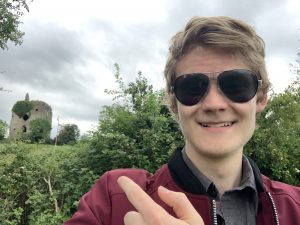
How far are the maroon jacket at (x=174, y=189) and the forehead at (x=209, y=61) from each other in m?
0.39

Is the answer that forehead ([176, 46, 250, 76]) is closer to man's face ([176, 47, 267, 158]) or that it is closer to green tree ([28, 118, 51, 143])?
man's face ([176, 47, 267, 158])

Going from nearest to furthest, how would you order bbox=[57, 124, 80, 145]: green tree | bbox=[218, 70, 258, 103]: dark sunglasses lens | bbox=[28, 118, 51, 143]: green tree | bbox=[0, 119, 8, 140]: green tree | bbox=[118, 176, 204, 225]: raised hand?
bbox=[118, 176, 204, 225]: raised hand
bbox=[218, 70, 258, 103]: dark sunglasses lens
bbox=[57, 124, 80, 145]: green tree
bbox=[0, 119, 8, 140]: green tree
bbox=[28, 118, 51, 143]: green tree

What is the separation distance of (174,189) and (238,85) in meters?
0.51

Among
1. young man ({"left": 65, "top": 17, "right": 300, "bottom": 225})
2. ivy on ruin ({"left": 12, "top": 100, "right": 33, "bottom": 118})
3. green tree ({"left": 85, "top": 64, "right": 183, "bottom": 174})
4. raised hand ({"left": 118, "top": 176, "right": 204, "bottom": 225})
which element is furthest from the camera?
ivy on ruin ({"left": 12, "top": 100, "right": 33, "bottom": 118})

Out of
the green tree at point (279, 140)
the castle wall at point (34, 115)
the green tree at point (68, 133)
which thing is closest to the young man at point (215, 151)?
the green tree at point (279, 140)

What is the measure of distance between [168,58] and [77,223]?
3.05 ft

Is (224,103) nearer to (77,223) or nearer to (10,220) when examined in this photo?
(77,223)

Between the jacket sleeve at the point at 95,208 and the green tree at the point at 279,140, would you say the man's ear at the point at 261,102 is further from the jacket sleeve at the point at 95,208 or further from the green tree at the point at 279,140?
the green tree at the point at 279,140

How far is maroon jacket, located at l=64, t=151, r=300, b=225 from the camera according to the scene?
1549mm

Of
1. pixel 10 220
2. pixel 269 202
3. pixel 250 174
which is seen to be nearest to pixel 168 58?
pixel 250 174

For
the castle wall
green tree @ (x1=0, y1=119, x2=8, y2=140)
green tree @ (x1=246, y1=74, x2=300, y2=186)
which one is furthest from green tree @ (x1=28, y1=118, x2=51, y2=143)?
green tree @ (x1=246, y1=74, x2=300, y2=186)

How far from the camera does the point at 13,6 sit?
12.7 metres

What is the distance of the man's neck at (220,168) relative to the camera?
1743 mm

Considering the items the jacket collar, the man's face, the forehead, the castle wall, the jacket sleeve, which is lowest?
the jacket sleeve
